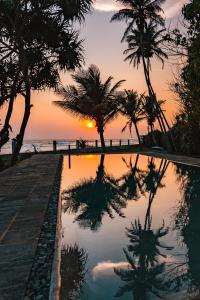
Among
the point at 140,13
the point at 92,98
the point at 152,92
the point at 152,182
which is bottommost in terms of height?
the point at 152,182

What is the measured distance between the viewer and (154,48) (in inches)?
1036

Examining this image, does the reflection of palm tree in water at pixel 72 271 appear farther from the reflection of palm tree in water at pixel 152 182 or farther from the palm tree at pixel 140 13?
the palm tree at pixel 140 13

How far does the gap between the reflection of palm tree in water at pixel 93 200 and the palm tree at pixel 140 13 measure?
54.4ft

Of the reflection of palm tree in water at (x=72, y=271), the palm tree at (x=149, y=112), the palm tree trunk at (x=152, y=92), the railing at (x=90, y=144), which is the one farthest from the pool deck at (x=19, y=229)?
the palm tree at (x=149, y=112)

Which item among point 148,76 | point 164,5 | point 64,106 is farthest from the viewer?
point 64,106

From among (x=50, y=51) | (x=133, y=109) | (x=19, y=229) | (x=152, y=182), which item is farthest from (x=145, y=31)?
(x=19, y=229)

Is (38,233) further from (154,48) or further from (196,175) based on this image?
(154,48)

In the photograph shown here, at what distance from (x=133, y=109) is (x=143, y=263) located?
29217 millimetres

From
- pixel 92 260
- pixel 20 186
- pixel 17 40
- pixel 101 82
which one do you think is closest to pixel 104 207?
pixel 20 186

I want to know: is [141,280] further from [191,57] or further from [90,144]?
[90,144]

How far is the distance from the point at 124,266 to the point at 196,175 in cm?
911

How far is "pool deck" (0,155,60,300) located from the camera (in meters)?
3.12

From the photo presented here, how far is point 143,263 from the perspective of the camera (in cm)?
459

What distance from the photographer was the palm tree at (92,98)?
28.7m
